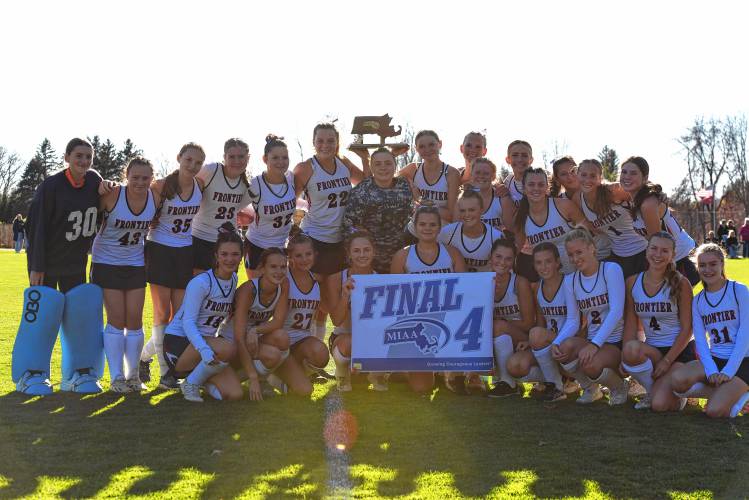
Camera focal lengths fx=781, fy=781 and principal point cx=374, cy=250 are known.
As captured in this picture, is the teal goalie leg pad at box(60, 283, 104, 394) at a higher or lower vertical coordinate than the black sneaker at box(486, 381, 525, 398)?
higher

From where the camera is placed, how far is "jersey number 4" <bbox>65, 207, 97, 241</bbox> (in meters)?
6.36

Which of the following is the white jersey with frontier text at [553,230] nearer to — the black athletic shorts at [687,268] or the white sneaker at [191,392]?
the black athletic shorts at [687,268]

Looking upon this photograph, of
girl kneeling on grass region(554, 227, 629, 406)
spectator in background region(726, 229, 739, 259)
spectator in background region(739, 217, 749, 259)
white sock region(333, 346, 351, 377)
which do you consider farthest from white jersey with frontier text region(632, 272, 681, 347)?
spectator in background region(739, 217, 749, 259)

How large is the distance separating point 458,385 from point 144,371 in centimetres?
286

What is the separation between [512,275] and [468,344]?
2.43 ft

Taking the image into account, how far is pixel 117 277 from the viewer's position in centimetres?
648

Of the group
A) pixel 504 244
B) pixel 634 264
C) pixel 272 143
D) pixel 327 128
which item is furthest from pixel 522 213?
pixel 272 143

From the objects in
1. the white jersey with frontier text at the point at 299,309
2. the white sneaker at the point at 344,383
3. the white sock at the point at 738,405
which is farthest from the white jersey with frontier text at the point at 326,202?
the white sock at the point at 738,405

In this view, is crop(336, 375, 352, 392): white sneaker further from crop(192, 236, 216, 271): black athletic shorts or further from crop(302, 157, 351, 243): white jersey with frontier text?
crop(192, 236, 216, 271): black athletic shorts

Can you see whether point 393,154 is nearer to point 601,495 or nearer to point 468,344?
point 468,344

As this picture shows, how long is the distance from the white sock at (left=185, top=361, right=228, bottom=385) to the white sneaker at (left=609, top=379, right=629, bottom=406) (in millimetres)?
3000

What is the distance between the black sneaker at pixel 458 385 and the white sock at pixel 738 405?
77.9 inches

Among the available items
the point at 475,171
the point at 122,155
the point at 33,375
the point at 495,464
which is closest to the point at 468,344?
the point at 475,171

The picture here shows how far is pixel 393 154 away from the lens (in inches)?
276
